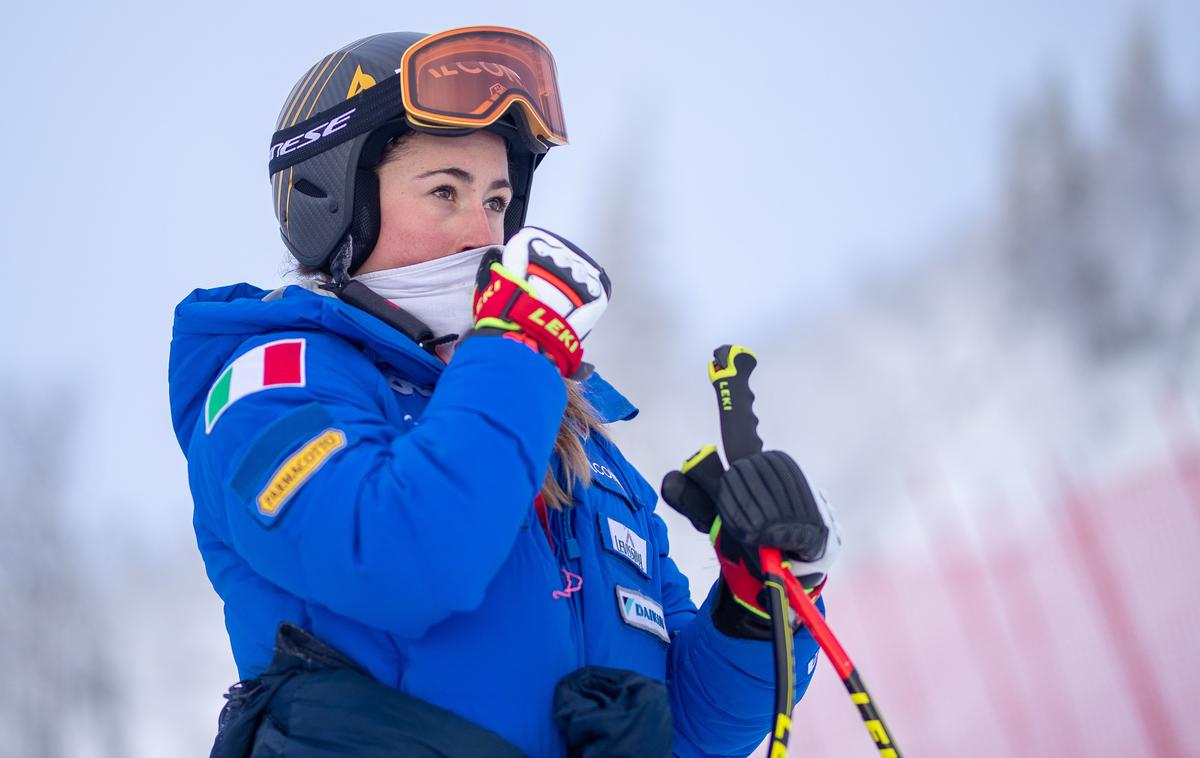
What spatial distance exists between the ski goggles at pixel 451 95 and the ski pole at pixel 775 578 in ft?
2.24

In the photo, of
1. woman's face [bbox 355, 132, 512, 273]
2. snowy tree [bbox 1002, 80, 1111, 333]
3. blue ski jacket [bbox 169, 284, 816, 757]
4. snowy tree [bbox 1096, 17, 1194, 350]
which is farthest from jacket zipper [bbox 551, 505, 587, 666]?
snowy tree [bbox 1002, 80, 1111, 333]

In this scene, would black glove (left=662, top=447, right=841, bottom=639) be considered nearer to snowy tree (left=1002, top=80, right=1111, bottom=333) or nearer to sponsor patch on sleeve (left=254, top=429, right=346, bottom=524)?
sponsor patch on sleeve (left=254, top=429, right=346, bottom=524)

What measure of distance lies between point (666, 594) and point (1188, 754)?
Answer: 5.97 meters

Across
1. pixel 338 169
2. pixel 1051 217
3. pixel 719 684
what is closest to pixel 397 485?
pixel 719 684

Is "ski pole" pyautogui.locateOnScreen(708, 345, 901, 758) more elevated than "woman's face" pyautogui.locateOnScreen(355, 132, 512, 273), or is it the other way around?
"woman's face" pyautogui.locateOnScreen(355, 132, 512, 273)

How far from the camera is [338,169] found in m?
2.11

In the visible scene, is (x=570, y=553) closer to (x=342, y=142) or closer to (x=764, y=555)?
(x=764, y=555)

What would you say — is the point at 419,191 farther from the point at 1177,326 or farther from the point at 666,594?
the point at 1177,326

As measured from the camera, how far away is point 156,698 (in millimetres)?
10781

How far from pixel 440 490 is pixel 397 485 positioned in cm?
6

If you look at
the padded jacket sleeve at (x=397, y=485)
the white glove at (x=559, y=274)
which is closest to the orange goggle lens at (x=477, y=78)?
the white glove at (x=559, y=274)

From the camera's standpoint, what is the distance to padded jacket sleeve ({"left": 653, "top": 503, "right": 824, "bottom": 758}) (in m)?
1.90

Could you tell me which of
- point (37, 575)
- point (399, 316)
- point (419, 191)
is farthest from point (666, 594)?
point (37, 575)

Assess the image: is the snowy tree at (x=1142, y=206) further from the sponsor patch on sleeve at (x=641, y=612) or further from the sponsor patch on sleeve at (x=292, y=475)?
the sponsor patch on sleeve at (x=292, y=475)
